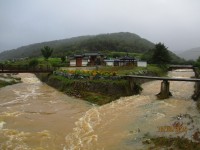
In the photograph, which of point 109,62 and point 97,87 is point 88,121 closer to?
point 97,87

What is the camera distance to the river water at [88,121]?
17219mm

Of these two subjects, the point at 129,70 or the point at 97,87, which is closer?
the point at 97,87

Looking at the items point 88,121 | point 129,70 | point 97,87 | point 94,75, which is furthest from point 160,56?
point 88,121

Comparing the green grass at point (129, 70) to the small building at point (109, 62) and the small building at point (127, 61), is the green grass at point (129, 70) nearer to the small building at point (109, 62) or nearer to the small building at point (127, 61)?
the small building at point (127, 61)

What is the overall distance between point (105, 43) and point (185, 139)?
156 m

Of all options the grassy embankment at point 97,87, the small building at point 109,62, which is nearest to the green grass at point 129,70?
the grassy embankment at point 97,87

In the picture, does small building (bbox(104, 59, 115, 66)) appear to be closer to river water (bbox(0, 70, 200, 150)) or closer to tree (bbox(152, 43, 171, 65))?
tree (bbox(152, 43, 171, 65))

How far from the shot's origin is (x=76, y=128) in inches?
819

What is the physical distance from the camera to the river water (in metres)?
17.2

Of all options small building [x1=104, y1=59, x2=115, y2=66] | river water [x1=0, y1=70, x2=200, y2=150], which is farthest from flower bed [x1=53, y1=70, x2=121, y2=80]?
small building [x1=104, y1=59, x2=115, y2=66]

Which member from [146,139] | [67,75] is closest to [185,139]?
[146,139]

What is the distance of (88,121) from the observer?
22.7 m

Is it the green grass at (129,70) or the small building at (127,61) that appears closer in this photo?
the green grass at (129,70)

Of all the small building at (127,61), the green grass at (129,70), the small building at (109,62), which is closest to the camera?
the green grass at (129,70)
